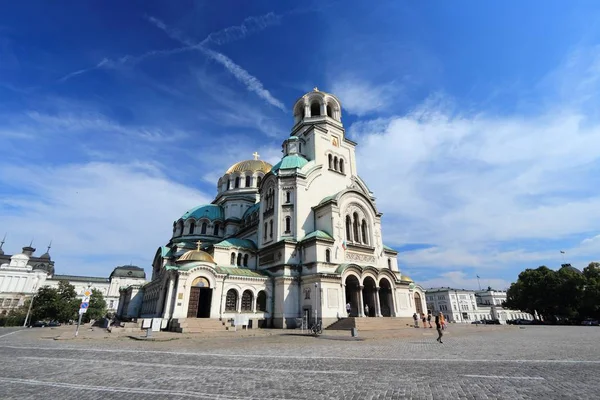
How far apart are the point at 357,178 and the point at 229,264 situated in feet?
63.2

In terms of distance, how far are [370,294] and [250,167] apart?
2863cm

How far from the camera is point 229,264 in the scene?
33.7m

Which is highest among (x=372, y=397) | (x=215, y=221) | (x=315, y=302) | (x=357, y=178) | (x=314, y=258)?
(x=357, y=178)

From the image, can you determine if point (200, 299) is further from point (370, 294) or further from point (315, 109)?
point (315, 109)

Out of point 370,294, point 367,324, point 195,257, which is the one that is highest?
point 195,257

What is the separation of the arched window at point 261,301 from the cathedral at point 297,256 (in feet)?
0.31

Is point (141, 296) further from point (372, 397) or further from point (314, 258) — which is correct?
point (372, 397)

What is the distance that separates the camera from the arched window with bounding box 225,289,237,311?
28405 millimetres

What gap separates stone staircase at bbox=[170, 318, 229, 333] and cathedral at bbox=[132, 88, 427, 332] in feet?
0.53

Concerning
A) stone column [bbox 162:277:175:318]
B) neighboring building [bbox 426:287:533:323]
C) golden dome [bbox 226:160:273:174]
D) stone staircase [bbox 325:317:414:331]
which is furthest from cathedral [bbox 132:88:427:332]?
neighboring building [bbox 426:287:533:323]

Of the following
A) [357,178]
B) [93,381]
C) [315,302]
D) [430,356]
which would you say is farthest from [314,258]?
[93,381]

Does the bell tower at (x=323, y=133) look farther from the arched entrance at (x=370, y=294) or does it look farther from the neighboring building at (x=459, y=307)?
the neighboring building at (x=459, y=307)

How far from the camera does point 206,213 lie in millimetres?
46000

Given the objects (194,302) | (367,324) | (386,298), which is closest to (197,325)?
(194,302)
